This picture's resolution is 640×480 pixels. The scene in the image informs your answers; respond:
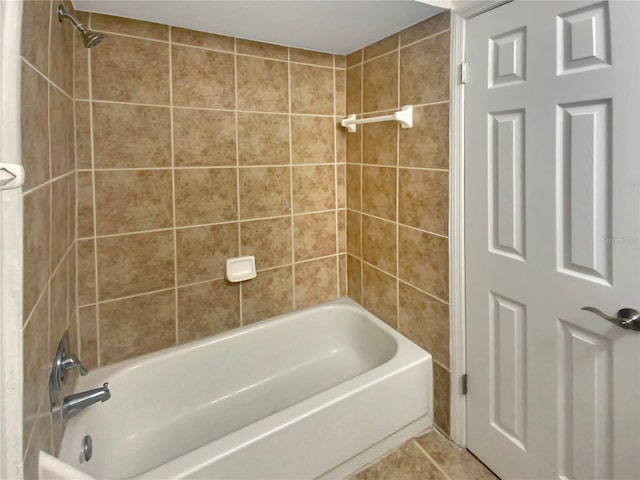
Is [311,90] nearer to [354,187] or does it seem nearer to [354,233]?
[354,187]

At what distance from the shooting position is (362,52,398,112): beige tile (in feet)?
5.91

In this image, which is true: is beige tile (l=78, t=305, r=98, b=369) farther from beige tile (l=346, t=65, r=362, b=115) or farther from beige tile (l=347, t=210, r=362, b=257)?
beige tile (l=346, t=65, r=362, b=115)

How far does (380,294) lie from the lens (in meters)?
2.07

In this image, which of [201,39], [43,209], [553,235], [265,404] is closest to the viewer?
[43,209]

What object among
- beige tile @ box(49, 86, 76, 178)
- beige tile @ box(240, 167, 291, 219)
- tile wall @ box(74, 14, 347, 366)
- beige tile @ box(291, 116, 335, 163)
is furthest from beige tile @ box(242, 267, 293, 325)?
beige tile @ box(49, 86, 76, 178)

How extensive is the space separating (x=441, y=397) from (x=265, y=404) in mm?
882

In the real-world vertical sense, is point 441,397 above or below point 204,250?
below

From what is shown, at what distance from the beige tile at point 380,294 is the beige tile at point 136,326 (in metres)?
1.09

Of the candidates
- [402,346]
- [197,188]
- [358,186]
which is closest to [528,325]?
[402,346]

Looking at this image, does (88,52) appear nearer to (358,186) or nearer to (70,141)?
(70,141)

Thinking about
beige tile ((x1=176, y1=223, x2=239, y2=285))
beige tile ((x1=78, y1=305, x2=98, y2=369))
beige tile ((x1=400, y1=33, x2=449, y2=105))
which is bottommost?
beige tile ((x1=78, y1=305, x2=98, y2=369))

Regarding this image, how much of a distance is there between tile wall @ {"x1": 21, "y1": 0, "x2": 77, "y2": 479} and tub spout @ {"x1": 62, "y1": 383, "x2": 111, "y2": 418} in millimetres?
62

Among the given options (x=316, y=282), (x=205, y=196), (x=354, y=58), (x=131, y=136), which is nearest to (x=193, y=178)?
(x=205, y=196)

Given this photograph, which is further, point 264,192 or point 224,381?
point 264,192
